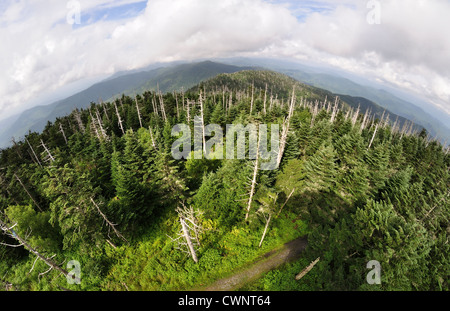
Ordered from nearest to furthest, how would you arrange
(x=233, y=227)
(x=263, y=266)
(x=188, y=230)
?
(x=188, y=230) < (x=263, y=266) < (x=233, y=227)

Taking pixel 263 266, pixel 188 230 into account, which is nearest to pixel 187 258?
pixel 188 230

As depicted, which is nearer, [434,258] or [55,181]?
[434,258]

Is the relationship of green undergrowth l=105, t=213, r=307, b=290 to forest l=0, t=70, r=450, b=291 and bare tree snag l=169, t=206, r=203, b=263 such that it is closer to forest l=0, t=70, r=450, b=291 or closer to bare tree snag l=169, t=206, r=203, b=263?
forest l=0, t=70, r=450, b=291

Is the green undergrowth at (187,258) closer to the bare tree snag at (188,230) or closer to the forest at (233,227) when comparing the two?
the forest at (233,227)

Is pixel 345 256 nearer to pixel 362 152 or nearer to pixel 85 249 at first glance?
pixel 362 152

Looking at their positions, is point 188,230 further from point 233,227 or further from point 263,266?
point 263,266

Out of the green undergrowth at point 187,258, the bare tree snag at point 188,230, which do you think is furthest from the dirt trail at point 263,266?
the bare tree snag at point 188,230

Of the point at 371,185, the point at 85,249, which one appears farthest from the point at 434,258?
the point at 85,249
